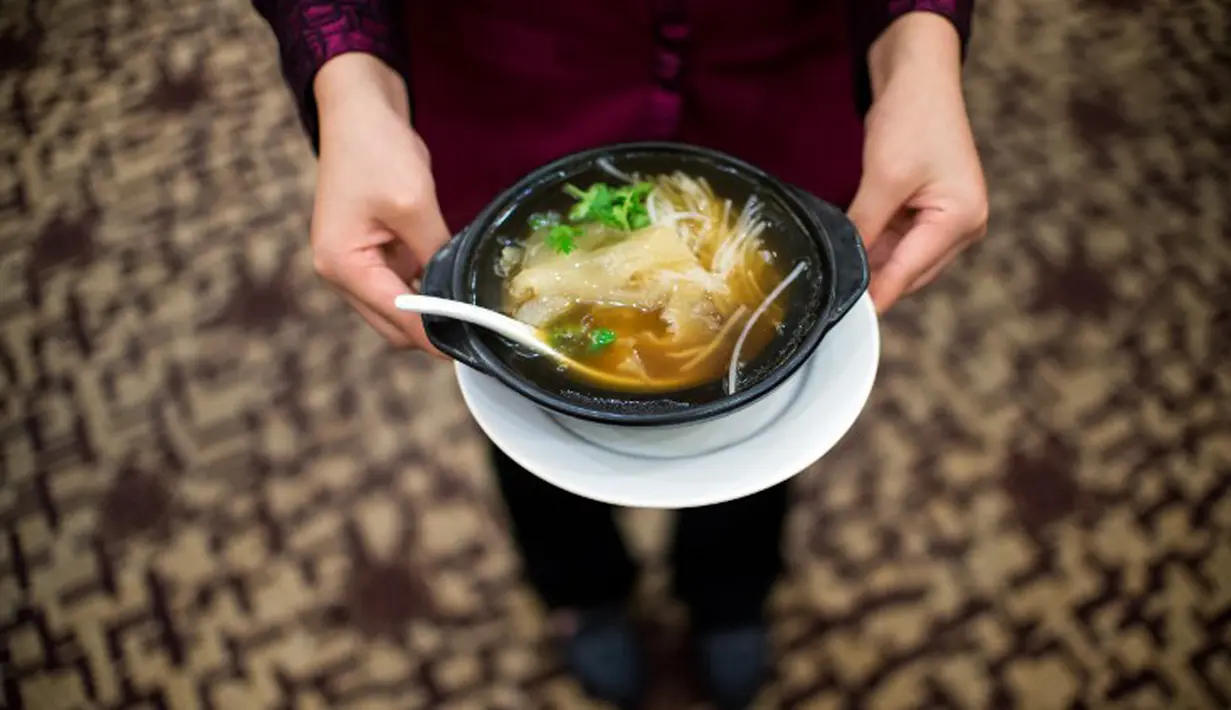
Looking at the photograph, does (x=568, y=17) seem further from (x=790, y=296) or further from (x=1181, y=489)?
(x=1181, y=489)

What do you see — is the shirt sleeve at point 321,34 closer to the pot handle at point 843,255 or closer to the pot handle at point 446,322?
the pot handle at point 446,322

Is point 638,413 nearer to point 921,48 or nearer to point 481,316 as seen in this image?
point 481,316

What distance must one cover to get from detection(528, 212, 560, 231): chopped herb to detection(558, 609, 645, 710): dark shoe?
0.77 meters

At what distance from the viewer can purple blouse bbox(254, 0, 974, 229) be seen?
89 centimetres

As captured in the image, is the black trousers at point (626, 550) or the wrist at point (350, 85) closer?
the wrist at point (350, 85)

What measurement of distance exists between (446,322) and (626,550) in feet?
2.43

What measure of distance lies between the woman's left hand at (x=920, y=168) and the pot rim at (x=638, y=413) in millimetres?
91

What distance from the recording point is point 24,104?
2.15 meters

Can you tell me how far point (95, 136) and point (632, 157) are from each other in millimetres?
1733

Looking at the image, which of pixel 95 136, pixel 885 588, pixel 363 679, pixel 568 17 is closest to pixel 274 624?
pixel 363 679

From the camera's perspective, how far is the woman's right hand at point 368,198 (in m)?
0.81

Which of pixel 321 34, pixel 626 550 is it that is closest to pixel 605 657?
pixel 626 550

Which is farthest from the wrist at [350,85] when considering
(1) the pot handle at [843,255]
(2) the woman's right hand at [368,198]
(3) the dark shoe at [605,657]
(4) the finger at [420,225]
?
(3) the dark shoe at [605,657]

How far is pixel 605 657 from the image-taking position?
54.2 inches
